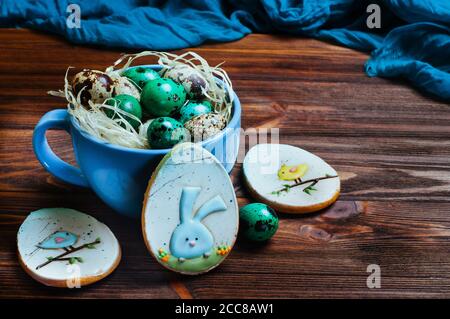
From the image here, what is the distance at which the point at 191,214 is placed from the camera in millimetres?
618

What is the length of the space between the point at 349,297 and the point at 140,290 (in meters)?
0.24

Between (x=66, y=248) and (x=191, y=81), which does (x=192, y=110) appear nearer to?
(x=191, y=81)

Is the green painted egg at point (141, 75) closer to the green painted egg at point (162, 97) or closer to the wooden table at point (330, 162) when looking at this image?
the green painted egg at point (162, 97)

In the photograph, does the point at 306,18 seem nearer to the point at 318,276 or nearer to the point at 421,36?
the point at 421,36

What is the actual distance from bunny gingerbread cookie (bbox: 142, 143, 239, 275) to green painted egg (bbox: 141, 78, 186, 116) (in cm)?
9

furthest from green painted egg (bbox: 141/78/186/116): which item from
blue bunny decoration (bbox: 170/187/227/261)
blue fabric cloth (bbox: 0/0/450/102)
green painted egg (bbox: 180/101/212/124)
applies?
blue fabric cloth (bbox: 0/0/450/102)

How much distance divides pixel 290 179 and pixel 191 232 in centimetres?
20

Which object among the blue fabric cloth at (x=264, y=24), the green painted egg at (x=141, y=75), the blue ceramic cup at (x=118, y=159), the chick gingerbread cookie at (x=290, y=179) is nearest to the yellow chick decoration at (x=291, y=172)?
the chick gingerbread cookie at (x=290, y=179)

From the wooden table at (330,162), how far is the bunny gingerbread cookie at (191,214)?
0.03 m

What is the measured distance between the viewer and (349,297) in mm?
612

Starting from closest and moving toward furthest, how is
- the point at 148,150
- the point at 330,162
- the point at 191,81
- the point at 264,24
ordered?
the point at 148,150 → the point at 191,81 → the point at 330,162 → the point at 264,24

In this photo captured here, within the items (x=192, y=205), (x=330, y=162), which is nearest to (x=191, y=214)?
(x=192, y=205)
